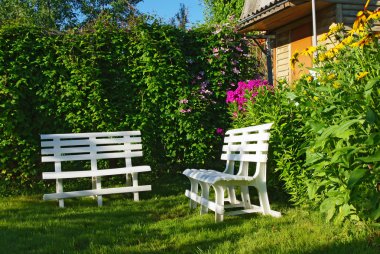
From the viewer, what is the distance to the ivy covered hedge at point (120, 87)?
621 cm

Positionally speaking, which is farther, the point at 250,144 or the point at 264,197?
the point at 250,144

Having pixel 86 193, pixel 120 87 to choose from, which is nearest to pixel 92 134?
pixel 86 193

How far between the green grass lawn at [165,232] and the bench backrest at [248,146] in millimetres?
610

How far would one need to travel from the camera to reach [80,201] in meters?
5.77

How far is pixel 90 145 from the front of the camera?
232 inches

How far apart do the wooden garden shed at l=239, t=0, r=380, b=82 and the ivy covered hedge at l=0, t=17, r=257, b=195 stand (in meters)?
1.38

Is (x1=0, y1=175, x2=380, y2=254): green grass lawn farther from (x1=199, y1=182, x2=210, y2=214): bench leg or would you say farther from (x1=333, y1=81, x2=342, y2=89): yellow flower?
(x1=333, y1=81, x2=342, y2=89): yellow flower

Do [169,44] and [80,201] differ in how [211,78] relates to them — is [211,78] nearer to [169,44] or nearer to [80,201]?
[169,44]

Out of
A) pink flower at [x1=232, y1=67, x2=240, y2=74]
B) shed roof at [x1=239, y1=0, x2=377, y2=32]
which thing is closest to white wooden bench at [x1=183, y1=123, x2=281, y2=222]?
pink flower at [x1=232, y1=67, x2=240, y2=74]

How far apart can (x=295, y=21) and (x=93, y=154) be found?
671 cm

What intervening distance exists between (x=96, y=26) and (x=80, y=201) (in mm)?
2820

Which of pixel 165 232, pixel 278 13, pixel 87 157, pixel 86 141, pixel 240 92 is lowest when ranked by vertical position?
pixel 165 232

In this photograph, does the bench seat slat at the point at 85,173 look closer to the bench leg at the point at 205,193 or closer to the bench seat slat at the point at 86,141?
the bench seat slat at the point at 86,141

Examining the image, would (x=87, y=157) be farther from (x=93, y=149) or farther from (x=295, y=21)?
(x=295, y=21)
